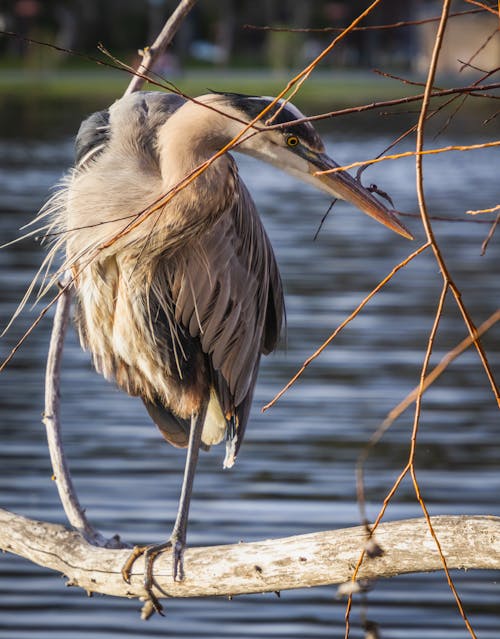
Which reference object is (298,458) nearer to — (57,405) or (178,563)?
(57,405)

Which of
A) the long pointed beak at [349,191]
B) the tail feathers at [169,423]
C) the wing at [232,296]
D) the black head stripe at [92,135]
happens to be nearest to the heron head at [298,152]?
the long pointed beak at [349,191]

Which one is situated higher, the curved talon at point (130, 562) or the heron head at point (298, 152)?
the heron head at point (298, 152)

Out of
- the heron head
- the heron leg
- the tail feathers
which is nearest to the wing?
the heron leg

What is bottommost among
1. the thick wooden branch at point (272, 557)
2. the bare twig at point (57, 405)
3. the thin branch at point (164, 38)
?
the thick wooden branch at point (272, 557)

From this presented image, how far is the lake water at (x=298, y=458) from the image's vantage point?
6.25 meters

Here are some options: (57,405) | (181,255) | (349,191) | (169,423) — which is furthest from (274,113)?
(169,423)

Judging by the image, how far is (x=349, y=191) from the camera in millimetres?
3361

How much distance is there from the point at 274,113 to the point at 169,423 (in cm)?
165

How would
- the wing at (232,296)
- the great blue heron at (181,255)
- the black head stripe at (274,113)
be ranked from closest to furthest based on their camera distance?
1. the black head stripe at (274,113)
2. the great blue heron at (181,255)
3. the wing at (232,296)

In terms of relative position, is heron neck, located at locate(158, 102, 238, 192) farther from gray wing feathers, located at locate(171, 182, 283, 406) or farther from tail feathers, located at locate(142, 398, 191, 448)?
tail feathers, located at locate(142, 398, 191, 448)

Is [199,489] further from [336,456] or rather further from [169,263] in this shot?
[169,263]

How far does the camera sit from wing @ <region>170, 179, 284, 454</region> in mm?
4078

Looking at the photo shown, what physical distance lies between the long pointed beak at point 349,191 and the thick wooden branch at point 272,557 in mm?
→ 753

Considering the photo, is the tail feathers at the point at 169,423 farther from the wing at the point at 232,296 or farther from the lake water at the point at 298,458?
the lake water at the point at 298,458
